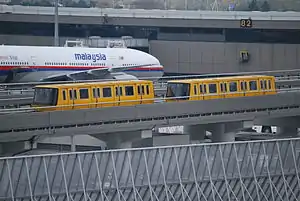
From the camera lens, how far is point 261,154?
42062 millimetres

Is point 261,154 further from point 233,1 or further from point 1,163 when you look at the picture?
point 233,1

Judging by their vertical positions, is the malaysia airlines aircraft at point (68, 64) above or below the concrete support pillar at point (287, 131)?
Answer: above

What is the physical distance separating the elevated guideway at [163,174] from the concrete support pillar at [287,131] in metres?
26.1

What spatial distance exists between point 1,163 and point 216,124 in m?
28.8

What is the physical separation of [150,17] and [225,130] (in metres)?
49.0

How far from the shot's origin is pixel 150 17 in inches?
4449

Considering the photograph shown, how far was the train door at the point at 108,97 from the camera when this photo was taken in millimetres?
62156

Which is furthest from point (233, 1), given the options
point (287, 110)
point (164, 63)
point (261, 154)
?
point (261, 154)

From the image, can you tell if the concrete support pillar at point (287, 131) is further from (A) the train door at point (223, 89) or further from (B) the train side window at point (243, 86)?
(A) the train door at point (223, 89)

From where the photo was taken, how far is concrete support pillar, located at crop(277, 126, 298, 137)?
68762mm

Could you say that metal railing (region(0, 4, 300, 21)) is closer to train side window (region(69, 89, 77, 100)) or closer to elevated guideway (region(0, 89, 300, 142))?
elevated guideway (region(0, 89, 300, 142))

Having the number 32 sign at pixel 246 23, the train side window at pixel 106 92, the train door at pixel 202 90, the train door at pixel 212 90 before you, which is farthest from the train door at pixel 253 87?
the number 32 sign at pixel 246 23

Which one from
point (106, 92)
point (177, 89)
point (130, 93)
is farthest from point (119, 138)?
point (177, 89)

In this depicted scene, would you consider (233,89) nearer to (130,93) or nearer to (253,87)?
(253,87)
